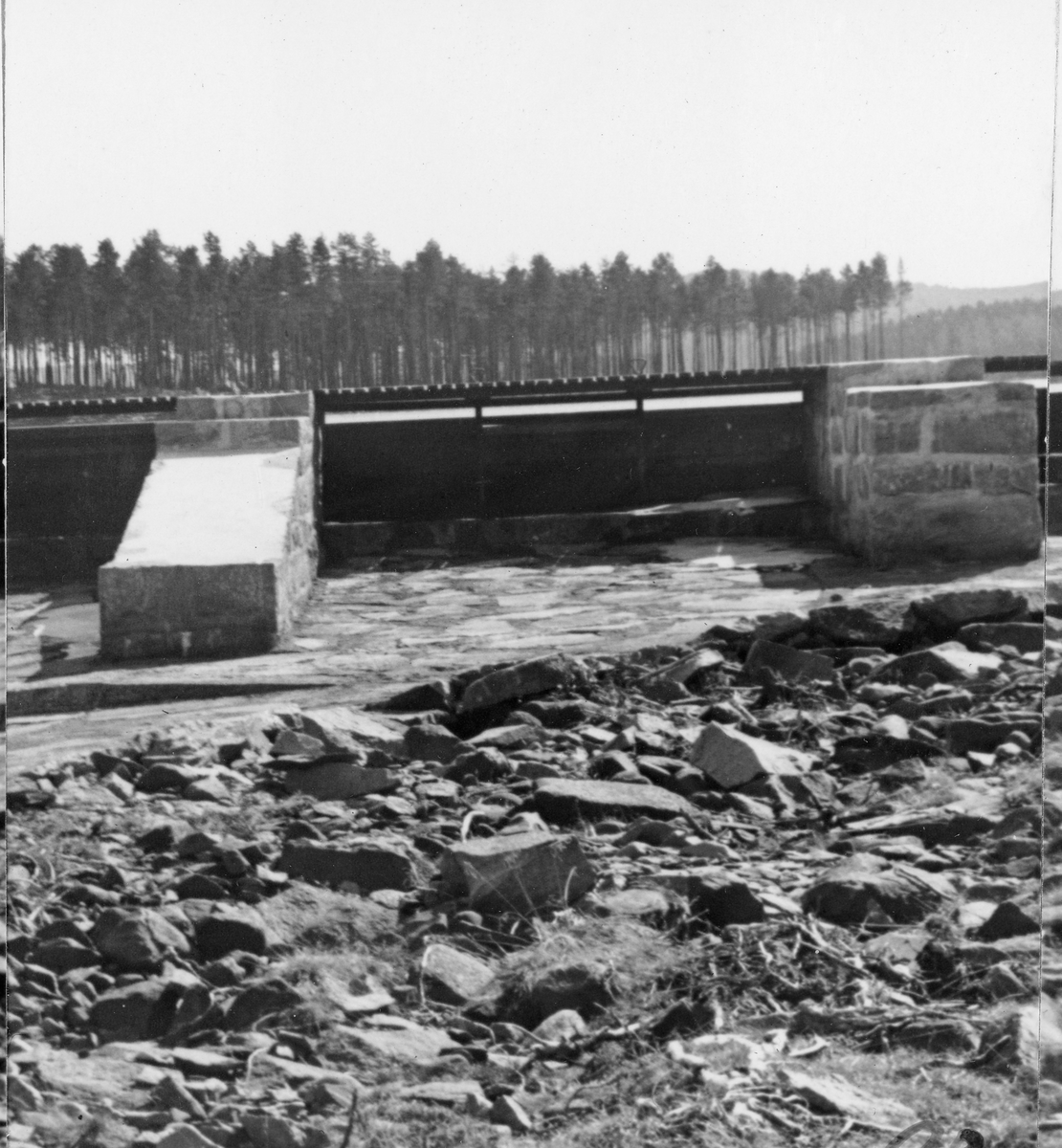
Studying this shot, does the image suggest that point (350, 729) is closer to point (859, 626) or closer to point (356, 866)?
point (356, 866)

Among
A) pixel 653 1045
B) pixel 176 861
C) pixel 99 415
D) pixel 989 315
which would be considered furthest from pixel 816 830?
pixel 99 415

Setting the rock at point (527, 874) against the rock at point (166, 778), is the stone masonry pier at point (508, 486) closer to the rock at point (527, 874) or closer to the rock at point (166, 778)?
A: the rock at point (166, 778)

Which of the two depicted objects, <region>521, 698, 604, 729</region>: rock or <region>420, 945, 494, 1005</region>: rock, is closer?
<region>420, 945, 494, 1005</region>: rock

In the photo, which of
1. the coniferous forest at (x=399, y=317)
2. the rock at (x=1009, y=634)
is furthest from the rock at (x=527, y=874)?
the rock at (x=1009, y=634)

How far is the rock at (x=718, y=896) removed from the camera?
2.29 meters

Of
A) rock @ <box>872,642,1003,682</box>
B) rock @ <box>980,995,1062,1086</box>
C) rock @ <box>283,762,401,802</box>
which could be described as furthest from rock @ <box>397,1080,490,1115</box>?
rock @ <box>872,642,1003,682</box>

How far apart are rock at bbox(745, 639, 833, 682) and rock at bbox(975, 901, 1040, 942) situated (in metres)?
0.59

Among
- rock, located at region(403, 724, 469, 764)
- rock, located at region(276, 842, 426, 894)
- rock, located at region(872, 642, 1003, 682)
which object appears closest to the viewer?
rock, located at region(276, 842, 426, 894)

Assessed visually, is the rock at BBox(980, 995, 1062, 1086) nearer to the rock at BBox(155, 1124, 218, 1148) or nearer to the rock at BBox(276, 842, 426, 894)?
the rock at BBox(276, 842, 426, 894)

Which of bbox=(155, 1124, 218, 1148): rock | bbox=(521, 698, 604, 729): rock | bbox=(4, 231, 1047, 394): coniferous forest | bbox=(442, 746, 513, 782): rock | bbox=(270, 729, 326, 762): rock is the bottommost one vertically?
bbox=(155, 1124, 218, 1148): rock

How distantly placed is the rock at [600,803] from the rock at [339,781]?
0.30 meters

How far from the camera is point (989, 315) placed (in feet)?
8.25

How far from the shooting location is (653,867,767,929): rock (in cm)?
229

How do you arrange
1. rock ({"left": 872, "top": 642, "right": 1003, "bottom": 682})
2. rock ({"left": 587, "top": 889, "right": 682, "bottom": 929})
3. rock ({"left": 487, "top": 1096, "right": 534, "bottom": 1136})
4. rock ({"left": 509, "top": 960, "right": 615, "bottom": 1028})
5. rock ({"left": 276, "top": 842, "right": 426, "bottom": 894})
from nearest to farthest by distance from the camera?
rock ({"left": 487, "top": 1096, "right": 534, "bottom": 1136}) → rock ({"left": 509, "top": 960, "right": 615, "bottom": 1028}) → rock ({"left": 587, "top": 889, "right": 682, "bottom": 929}) → rock ({"left": 276, "top": 842, "right": 426, "bottom": 894}) → rock ({"left": 872, "top": 642, "right": 1003, "bottom": 682})
